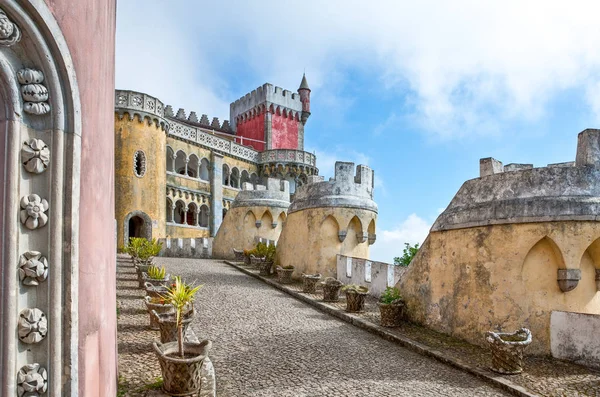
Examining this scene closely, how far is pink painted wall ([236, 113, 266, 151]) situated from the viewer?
41438 millimetres

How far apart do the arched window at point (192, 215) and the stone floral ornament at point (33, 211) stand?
30168 mm

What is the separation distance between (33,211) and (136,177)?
84.2 ft

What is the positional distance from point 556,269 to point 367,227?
7.65 meters

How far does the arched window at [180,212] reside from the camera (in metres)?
31.3

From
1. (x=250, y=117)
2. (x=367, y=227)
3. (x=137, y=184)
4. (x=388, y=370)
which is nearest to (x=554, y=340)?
(x=388, y=370)

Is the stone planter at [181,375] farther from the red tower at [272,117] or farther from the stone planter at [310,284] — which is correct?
the red tower at [272,117]

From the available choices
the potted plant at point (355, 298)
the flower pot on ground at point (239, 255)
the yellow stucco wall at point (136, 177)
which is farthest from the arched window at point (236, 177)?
the potted plant at point (355, 298)

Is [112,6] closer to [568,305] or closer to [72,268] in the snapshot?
[72,268]

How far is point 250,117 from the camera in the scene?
43.1 metres

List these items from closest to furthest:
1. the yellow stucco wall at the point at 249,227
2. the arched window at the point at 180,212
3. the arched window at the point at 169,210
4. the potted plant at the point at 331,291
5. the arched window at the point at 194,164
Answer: the potted plant at the point at 331,291
the yellow stucco wall at the point at 249,227
the arched window at the point at 169,210
the arched window at the point at 180,212
the arched window at the point at 194,164

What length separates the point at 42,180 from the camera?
2.56 m

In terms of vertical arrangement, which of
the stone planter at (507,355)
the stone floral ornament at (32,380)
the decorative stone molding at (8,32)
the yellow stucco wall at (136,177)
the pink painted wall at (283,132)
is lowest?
the stone planter at (507,355)

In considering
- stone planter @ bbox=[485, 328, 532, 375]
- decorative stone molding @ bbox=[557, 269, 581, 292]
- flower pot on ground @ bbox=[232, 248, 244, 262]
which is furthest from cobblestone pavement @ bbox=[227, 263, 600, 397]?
flower pot on ground @ bbox=[232, 248, 244, 262]

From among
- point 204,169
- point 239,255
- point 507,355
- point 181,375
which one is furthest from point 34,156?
point 204,169
